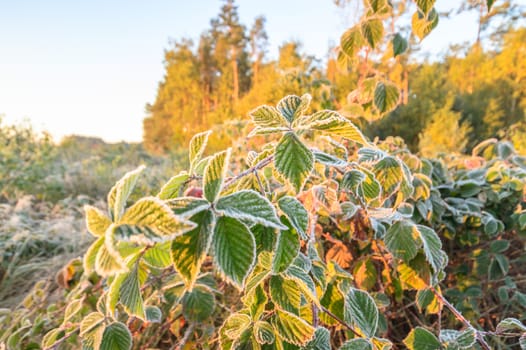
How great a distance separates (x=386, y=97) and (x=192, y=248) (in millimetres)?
671

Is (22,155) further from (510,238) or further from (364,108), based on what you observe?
(510,238)

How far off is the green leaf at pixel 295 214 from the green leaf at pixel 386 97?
1.77ft

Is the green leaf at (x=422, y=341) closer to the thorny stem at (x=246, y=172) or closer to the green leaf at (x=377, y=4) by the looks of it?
the thorny stem at (x=246, y=172)

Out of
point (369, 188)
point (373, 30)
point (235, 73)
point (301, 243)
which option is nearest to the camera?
point (369, 188)

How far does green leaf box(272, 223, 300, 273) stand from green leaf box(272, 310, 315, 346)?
0.06 metres

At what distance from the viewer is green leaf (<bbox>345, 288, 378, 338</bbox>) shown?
39 centimetres

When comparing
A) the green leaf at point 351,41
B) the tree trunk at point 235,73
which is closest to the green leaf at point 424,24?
the green leaf at point 351,41

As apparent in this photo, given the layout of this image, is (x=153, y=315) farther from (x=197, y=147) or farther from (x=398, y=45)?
(x=398, y=45)

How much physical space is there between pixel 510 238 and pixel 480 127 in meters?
7.24

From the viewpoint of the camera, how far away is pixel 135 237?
208 millimetres

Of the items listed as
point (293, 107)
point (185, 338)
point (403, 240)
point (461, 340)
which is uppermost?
point (293, 107)

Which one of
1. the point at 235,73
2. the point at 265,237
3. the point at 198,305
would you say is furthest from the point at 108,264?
the point at 235,73

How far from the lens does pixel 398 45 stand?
30.5 inches

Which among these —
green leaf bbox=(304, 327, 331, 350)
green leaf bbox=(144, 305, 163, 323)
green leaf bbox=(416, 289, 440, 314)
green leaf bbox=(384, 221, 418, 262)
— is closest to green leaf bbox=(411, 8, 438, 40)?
green leaf bbox=(384, 221, 418, 262)
